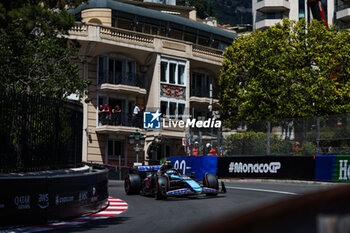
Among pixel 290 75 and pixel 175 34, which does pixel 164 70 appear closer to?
pixel 175 34

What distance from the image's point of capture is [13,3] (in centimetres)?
1120

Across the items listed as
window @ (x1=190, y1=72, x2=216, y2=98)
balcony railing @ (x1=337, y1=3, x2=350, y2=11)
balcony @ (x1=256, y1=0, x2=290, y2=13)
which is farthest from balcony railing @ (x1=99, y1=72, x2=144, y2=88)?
balcony railing @ (x1=337, y1=3, x2=350, y2=11)

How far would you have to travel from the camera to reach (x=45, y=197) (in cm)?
1117

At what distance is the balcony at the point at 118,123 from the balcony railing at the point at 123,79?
2464 mm

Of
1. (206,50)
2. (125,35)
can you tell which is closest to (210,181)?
(125,35)

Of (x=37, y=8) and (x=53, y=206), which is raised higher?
(x=37, y=8)

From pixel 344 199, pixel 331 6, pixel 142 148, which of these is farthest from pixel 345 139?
pixel 331 6

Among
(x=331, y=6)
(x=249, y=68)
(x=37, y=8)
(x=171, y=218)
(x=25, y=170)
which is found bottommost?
(x=171, y=218)

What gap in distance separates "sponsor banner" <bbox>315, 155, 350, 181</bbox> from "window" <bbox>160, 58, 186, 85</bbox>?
20.0 m

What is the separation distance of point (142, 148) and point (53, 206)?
29341mm

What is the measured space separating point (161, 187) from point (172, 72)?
27.0 metres

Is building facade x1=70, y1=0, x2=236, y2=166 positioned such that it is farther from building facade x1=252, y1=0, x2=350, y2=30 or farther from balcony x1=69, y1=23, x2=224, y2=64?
building facade x1=252, y1=0, x2=350, y2=30

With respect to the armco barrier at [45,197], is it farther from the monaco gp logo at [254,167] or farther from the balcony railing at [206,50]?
the balcony railing at [206,50]

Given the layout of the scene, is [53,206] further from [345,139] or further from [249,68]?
→ [249,68]
